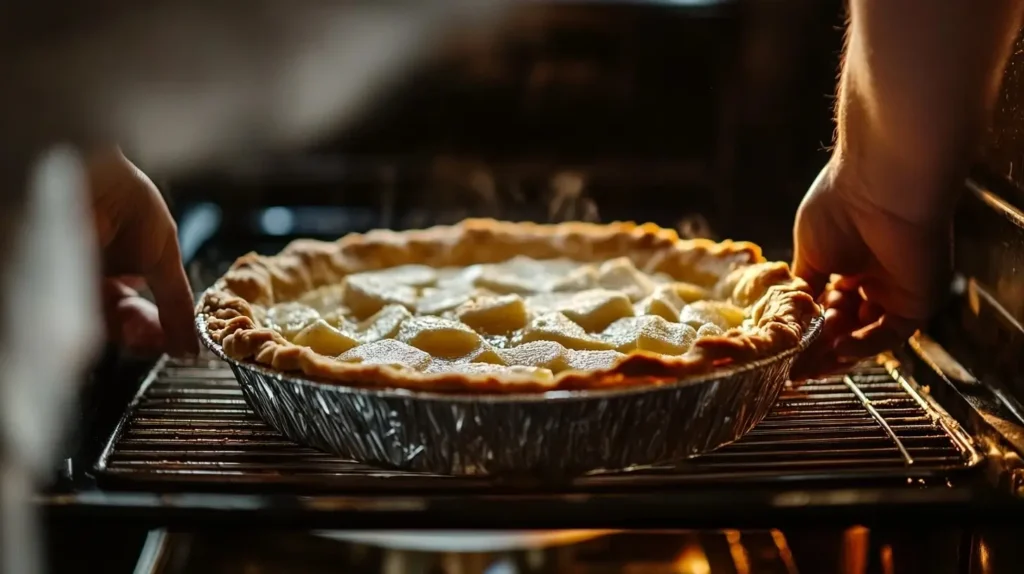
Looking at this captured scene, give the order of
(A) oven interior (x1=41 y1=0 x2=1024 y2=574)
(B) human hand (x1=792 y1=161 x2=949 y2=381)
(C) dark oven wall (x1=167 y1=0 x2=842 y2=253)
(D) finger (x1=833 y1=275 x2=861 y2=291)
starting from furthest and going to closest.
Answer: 1. (C) dark oven wall (x1=167 y1=0 x2=842 y2=253)
2. (D) finger (x1=833 y1=275 x2=861 y2=291)
3. (B) human hand (x1=792 y1=161 x2=949 y2=381)
4. (A) oven interior (x1=41 y1=0 x2=1024 y2=574)

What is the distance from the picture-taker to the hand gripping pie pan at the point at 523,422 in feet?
3.16

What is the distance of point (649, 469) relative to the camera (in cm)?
105

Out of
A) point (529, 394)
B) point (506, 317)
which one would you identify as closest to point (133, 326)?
point (506, 317)

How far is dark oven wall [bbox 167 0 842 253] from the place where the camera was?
1703 mm

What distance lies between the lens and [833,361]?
1.28m

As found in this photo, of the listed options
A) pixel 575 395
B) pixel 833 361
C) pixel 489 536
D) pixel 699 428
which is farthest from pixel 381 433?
pixel 833 361

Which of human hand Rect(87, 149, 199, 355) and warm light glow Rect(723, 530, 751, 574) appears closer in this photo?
human hand Rect(87, 149, 199, 355)

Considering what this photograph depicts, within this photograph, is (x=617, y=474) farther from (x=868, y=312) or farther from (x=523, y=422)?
(x=868, y=312)

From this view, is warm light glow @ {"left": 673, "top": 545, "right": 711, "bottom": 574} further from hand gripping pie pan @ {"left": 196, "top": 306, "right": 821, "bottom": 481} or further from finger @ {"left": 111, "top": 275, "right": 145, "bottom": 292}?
finger @ {"left": 111, "top": 275, "right": 145, "bottom": 292}

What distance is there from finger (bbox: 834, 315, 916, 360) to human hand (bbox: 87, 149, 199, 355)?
817 millimetres

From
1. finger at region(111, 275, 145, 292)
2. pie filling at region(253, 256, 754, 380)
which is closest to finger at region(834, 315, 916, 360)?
pie filling at region(253, 256, 754, 380)

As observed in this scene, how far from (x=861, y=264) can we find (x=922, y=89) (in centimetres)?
24

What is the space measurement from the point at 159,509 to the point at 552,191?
1.16 meters

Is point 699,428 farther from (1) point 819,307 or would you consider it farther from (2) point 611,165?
(2) point 611,165
